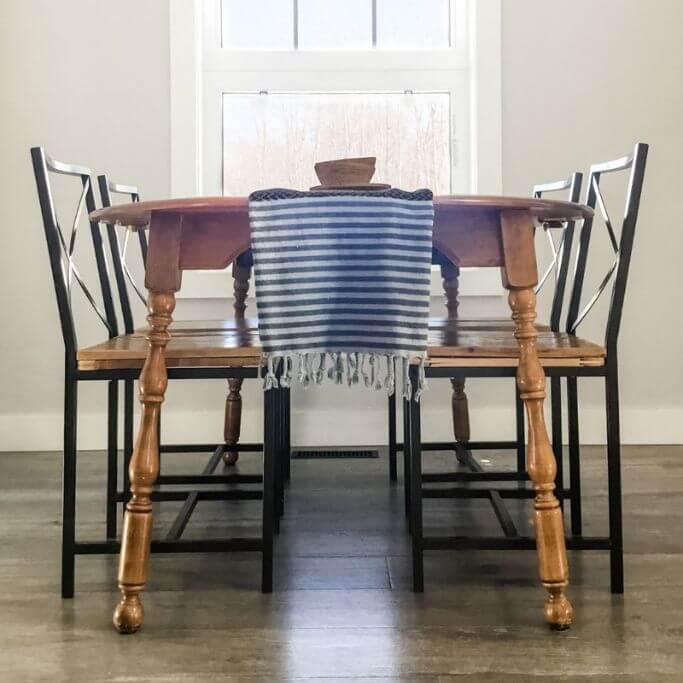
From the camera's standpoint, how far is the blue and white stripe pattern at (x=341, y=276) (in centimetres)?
130

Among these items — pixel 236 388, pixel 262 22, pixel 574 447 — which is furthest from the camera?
pixel 262 22

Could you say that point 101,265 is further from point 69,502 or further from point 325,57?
point 325,57

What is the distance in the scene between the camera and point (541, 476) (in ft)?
4.37

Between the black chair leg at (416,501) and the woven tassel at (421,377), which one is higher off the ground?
the woven tassel at (421,377)

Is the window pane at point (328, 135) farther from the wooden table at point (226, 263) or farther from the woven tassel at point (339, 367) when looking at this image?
the woven tassel at point (339, 367)

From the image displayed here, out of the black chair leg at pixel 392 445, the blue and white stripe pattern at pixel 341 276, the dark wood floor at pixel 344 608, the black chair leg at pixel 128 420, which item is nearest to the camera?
the dark wood floor at pixel 344 608

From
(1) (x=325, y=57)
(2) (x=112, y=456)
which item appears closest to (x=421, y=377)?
(2) (x=112, y=456)

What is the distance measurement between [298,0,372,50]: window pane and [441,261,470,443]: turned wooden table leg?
1003 mm

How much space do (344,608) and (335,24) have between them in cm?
223

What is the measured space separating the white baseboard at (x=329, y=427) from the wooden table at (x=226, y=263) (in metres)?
1.46

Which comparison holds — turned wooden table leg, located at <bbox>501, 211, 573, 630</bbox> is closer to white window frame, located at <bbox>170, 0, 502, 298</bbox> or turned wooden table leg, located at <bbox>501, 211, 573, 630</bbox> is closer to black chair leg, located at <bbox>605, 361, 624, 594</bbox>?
black chair leg, located at <bbox>605, 361, 624, 594</bbox>

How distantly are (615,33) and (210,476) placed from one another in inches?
84.4

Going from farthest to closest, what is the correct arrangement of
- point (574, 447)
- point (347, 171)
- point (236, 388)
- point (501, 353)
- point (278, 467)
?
point (236, 388), point (278, 467), point (574, 447), point (347, 171), point (501, 353)

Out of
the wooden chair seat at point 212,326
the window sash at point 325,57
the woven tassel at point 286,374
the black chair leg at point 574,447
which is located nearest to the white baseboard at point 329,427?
the wooden chair seat at point 212,326
